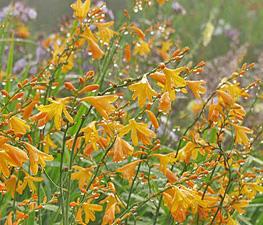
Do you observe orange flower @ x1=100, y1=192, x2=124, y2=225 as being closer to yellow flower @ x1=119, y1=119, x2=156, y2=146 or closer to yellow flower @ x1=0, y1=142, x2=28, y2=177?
yellow flower @ x1=119, y1=119, x2=156, y2=146

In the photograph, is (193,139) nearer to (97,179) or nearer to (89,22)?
(97,179)

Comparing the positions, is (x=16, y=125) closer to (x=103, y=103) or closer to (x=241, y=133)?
(x=103, y=103)

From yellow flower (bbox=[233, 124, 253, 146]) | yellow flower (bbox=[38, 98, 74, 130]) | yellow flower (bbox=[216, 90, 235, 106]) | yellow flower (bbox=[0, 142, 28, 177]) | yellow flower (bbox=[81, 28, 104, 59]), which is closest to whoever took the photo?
yellow flower (bbox=[0, 142, 28, 177])

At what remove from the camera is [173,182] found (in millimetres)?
2113

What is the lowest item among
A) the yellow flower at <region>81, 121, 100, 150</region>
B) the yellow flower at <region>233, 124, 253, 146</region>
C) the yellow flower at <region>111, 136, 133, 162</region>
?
the yellow flower at <region>233, 124, 253, 146</region>

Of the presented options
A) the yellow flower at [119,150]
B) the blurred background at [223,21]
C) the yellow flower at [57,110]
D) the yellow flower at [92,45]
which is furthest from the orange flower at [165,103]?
the blurred background at [223,21]

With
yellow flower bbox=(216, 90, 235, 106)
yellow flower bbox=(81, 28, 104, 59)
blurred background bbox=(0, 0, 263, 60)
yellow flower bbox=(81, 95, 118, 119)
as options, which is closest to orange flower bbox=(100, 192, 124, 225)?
yellow flower bbox=(81, 95, 118, 119)

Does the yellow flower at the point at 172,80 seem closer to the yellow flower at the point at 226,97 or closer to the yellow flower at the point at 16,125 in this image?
the yellow flower at the point at 226,97

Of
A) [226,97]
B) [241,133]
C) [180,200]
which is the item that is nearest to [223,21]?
[241,133]

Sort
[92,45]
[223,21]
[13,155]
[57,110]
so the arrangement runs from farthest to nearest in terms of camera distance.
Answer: [223,21] → [92,45] → [57,110] → [13,155]

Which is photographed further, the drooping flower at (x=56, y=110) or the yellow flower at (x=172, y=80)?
the yellow flower at (x=172, y=80)

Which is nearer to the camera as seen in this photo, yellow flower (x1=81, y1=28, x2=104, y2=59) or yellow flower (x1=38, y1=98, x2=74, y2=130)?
yellow flower (x1=38, y1=98, x2=74, y2=130)

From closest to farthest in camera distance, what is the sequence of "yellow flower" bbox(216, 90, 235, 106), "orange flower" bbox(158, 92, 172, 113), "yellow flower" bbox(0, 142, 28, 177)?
"yellow flower" bbox(0, 142, 28, 177)
"orange flower" bbox(158, 92, 172, 113)
"yellow flower" bbox(216, 90, 235, 106)

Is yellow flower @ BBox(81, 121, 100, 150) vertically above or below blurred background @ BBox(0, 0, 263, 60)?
above
